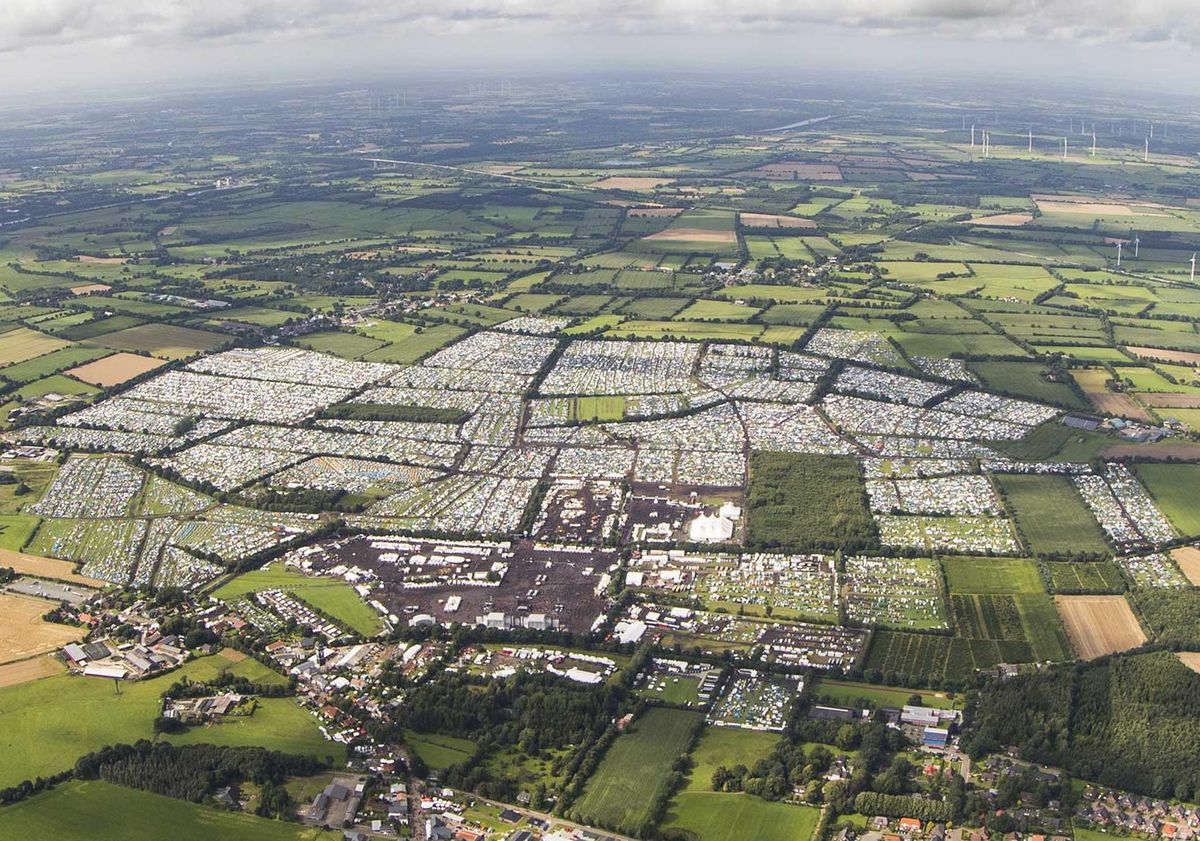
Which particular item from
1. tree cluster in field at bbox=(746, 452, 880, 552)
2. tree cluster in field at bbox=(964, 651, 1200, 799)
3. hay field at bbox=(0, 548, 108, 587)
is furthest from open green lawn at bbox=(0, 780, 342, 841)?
tree cluster in field at bbox=(746, 452, 880, 552)

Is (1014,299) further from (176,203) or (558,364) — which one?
(176,203)

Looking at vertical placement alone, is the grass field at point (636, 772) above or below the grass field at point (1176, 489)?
above

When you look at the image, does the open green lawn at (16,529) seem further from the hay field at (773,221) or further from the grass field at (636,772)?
the hay field at (773,221)

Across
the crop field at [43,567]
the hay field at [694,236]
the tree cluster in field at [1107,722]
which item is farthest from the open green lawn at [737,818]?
the hay field at [694,236]

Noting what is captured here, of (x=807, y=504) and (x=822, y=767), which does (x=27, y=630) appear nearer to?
(x=822, y=767)

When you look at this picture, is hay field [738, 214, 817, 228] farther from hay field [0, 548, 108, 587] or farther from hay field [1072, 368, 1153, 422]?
hay field [0, 548, 108, 587]

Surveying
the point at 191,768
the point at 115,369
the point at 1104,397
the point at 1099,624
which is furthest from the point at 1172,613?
the point at 115,369
